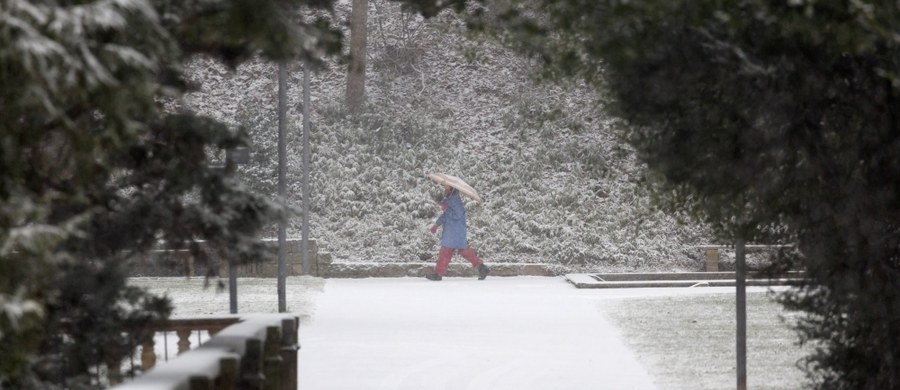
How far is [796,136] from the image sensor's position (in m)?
8.20

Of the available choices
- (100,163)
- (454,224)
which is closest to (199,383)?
(100,163)

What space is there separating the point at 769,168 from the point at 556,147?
25.9 meters

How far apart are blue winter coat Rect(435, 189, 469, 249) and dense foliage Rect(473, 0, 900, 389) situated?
17404 millimetres

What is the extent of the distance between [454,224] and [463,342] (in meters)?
11.1

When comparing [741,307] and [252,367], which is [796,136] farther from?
[252,367]

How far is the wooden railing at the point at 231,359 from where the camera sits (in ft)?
17.7

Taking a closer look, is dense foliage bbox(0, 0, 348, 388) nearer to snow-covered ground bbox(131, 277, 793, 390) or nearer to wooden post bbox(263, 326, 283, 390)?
wooden post bbox(263, 326, 283, 390)

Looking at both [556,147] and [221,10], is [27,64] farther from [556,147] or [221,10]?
[556,147]

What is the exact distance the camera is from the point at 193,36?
5.82 meters

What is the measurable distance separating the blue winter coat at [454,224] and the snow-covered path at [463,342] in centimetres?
260

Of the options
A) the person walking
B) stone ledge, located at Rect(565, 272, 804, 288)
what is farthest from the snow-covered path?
the person walking

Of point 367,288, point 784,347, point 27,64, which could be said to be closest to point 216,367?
point 27,64

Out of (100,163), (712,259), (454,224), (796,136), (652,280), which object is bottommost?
(652,280)

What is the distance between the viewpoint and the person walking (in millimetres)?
26250
